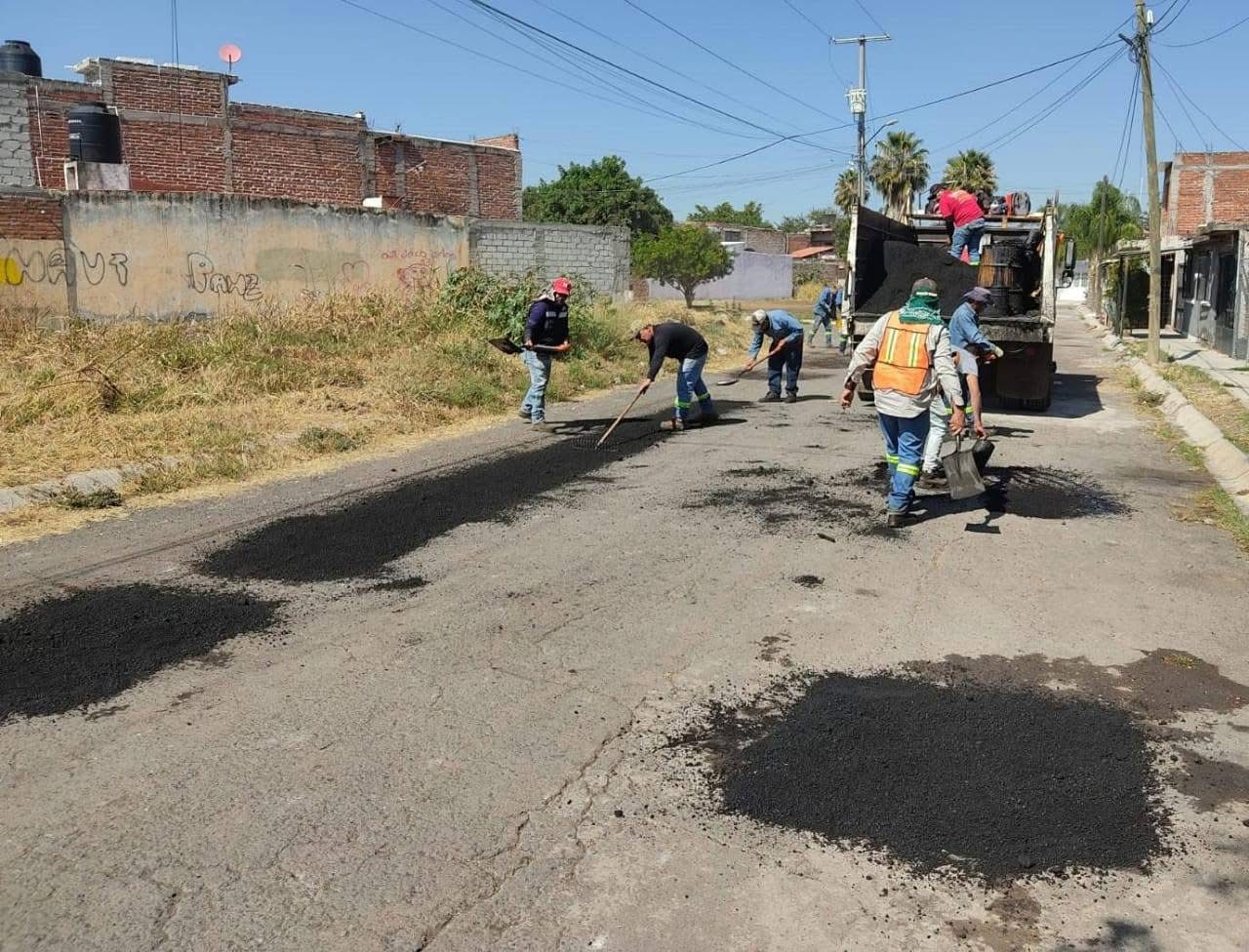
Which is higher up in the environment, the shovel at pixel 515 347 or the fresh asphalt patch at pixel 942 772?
the shovel at pixel 515 347

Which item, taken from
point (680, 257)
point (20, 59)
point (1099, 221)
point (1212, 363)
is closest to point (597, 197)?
point (680, 257)

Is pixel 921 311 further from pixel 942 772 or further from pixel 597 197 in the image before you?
pixel 597 197

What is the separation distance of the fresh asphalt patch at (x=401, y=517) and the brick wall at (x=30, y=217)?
826 centimetres

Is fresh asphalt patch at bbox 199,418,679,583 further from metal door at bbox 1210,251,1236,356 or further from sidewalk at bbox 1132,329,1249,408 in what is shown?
metal door at bbox 1210,251,1236,356

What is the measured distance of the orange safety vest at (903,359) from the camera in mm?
7270

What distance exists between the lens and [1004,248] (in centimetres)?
1346

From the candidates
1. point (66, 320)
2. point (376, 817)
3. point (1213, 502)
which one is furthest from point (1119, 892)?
point (66, 320)

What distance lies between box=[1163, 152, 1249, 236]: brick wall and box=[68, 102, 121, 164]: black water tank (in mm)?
34345

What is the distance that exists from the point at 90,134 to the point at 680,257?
3075 cm

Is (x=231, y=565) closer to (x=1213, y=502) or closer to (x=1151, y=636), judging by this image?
(x=1151, y=636)

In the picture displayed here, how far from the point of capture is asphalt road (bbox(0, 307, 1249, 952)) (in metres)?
3.06

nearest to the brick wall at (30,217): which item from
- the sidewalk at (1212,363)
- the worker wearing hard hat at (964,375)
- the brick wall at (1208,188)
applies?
the worker wearing hard hat at (964,375)

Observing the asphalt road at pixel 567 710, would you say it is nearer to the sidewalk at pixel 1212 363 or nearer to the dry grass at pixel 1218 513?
the dry grass at pixel 1218 513

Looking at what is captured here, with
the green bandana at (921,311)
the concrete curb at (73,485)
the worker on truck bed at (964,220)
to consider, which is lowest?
the concrete curb at (73,485)
